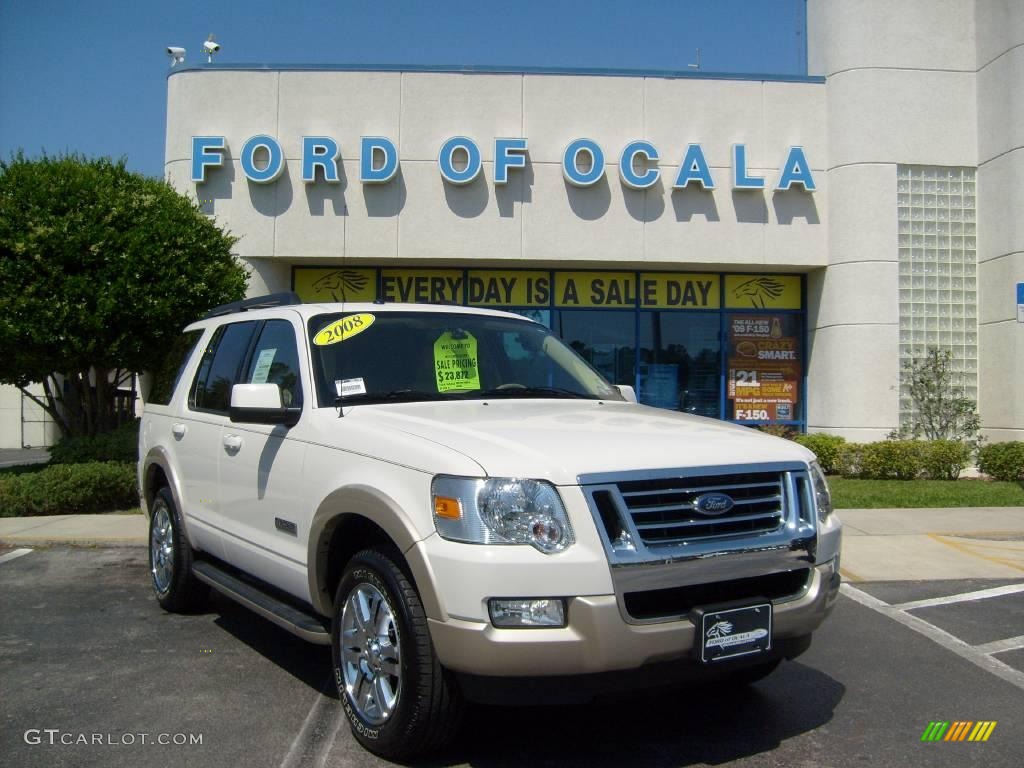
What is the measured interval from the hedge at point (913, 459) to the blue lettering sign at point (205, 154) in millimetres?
11657

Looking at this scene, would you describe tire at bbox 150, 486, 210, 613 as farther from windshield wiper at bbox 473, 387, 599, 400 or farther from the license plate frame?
the license plate frame

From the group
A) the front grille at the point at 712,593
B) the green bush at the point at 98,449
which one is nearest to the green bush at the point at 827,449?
the green bush at the point at 98,449

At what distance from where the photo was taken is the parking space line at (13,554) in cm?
808

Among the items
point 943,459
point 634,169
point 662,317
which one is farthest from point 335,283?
point 943,459

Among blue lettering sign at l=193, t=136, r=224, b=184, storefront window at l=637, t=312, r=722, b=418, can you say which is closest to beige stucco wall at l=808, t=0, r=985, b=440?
storefront window at l=637, t=312, r=722, b=418

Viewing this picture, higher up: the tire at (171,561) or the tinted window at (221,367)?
the tinted window at (221,367)

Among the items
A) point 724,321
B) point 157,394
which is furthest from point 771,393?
point 157,394

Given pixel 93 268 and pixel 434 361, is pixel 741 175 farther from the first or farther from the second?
pixel 434 361

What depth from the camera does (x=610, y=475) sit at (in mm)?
3277

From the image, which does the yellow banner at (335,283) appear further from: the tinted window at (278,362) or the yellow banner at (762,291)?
the tinted window at (278,362)

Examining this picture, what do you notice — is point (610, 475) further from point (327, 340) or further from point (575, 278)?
point (575, 278)

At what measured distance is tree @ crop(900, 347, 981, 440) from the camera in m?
15.1

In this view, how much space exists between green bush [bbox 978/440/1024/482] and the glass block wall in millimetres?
1564

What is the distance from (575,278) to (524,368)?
11.7 metres
